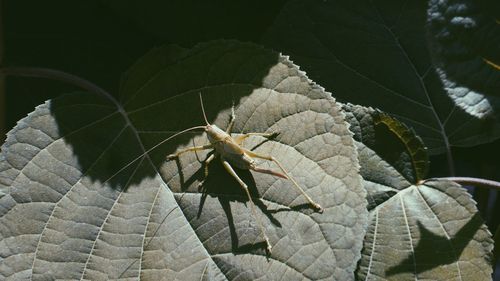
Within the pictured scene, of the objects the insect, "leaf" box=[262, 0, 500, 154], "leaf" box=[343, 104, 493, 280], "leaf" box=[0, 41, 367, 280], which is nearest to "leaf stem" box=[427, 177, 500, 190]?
"leaf" box=[343, 104, 493, 280]

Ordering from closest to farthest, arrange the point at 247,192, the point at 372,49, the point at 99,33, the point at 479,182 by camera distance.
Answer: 1. the point at 247,192
2. the point at 479,182
3. the point at 372,49
4. the point at 99,33

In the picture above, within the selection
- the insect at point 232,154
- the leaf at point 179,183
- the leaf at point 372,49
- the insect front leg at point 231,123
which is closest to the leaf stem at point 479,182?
the leaf at point 372,49

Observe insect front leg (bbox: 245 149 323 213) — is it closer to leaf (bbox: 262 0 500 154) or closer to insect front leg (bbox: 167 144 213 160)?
insect front leg (bbox: 167 144 213 160)

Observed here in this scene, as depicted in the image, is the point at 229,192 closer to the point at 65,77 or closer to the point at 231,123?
the point at 231,123

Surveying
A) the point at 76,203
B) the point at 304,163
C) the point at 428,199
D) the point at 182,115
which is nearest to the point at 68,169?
the point at 76,203

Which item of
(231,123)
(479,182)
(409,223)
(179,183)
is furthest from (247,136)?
(479,182)

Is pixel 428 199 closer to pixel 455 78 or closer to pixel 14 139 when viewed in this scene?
pixel 455 78

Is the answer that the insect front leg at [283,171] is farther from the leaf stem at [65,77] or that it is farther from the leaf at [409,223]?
the leaf stem at [65,77]
